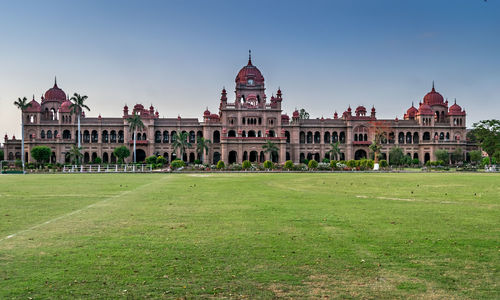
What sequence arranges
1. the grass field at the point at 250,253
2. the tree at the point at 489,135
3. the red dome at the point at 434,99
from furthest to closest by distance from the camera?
the red dome at the point at 434,99 → the tree at the point at 489,135 → the grass field at the point at 250,253

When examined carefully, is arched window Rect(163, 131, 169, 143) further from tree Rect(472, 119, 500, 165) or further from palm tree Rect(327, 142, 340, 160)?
tree Rect(472, 119, 500, 165)

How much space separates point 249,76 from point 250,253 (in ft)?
233

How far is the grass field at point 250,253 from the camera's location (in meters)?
5.47

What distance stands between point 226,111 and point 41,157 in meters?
32.5

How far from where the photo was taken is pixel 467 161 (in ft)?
262

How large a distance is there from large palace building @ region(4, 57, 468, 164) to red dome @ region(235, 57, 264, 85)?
195mm

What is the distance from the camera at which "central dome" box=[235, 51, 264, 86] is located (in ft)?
250

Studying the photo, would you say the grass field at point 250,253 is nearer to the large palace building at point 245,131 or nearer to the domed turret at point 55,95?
the large palace building at point 245,131

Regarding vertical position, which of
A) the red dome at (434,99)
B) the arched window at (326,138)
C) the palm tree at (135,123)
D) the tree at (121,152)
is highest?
the red dome at (434,99)

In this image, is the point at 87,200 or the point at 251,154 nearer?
the point at 87,200

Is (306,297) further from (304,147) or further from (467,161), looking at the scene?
(467,161)

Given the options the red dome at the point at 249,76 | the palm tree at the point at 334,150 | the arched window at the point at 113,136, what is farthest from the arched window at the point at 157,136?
the palm tree at the point at 334,150

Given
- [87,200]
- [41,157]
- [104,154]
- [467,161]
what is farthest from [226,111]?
[87,200]

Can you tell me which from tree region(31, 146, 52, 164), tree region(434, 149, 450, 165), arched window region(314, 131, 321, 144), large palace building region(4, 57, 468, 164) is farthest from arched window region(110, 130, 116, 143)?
tree region(434, 149, 450, 165)
